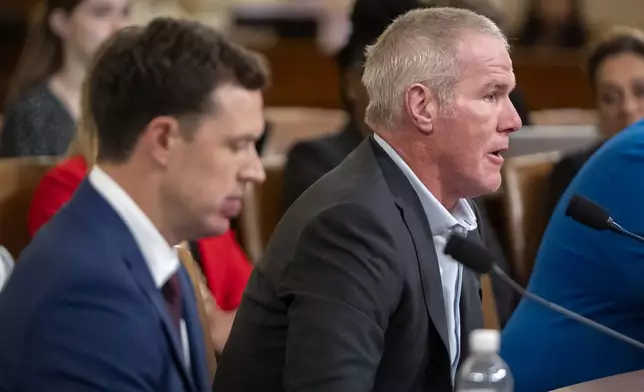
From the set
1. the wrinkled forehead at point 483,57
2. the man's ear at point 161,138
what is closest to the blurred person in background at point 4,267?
the man's ear at point 161,138

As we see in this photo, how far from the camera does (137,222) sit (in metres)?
1.46

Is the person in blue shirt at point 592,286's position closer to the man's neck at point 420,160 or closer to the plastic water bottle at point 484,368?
the man's neck at point 420,160

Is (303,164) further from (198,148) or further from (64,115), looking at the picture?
(198,148)

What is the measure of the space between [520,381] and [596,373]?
135 millimetres

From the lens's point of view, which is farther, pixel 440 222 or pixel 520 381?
pixel 520 381

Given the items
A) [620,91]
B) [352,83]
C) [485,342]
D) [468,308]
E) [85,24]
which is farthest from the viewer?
[85,24]

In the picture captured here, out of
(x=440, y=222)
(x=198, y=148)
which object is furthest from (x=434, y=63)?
(x=198, y=148)

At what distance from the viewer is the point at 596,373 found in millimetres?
1955

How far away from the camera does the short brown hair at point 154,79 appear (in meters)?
1.49

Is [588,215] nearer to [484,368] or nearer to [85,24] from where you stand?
[484,368]

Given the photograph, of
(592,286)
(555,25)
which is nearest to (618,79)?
(592,286)

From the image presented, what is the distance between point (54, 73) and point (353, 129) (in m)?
1.11

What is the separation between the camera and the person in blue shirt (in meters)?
1.90

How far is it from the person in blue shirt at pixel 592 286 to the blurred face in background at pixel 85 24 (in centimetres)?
188
